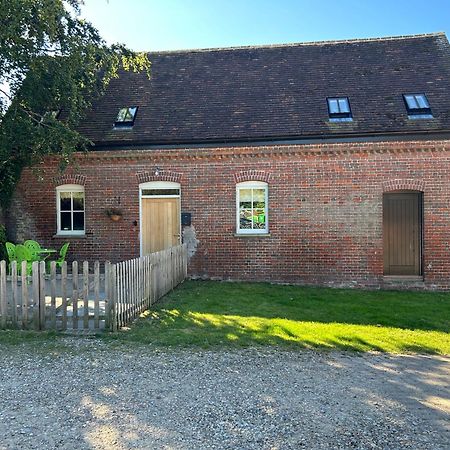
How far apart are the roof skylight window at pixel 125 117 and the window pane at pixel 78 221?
3.02 metres

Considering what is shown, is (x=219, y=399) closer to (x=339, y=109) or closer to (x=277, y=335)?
(x=277, y=335)

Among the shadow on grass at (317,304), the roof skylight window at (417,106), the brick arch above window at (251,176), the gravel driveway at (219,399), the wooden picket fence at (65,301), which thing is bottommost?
the shadow on grass at (317,304)

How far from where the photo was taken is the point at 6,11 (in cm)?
899

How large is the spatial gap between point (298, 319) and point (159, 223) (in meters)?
6.23

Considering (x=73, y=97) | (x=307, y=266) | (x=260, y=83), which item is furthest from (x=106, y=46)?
(x=307, y=266)

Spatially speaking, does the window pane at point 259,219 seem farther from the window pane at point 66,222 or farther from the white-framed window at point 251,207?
the window pane at point 66,222

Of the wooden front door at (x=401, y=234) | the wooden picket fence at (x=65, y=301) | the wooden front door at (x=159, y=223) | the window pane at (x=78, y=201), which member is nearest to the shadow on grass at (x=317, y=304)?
the wooden front door at (x=401, y=234)

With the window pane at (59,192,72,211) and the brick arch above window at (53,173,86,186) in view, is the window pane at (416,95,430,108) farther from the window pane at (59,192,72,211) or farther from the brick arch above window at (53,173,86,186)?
the window pane at (59,192,72,211)

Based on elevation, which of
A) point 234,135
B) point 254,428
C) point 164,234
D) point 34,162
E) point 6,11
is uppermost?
point 6,11

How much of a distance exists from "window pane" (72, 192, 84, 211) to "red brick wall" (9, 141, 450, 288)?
0.34 metres

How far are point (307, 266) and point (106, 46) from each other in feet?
27.4

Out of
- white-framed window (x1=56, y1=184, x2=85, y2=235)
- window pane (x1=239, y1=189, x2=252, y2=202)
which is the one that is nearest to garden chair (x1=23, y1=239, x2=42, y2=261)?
white-framed window (x1=56, y1=184, x2=85, y2=235)

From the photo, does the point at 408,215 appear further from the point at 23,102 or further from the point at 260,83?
the point at 23,102

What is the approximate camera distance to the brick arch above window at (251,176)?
12.2 metres
